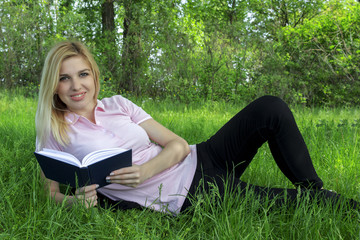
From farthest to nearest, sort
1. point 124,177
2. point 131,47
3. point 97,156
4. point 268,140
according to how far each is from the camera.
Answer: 1. point 131,47
2. point 268,140
3. point 124,177
4. point 97,156

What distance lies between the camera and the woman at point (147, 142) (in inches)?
92.5

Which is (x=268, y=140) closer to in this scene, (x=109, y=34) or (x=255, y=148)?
(x=255, y=148)

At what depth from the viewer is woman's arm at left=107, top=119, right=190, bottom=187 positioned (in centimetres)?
210

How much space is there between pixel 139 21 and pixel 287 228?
7071 mm

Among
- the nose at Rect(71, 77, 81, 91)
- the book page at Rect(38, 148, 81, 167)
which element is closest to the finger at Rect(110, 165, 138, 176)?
the book page at Rect(38, 148, 81, 167)

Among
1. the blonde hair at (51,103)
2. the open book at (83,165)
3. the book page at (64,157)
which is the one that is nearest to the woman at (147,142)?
the blonde hair at (51,103)

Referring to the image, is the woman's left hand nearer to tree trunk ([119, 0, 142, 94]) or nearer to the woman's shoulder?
the woman's shoulder

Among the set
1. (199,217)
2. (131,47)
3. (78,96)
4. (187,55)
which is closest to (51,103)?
(78,96)

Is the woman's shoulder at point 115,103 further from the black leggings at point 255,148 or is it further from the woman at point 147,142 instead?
the black leggings at point 255,148

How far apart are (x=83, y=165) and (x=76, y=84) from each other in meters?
0.73

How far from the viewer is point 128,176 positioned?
6.95 feet

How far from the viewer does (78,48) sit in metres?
2.49

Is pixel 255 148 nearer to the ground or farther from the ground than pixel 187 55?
nearer to the ground

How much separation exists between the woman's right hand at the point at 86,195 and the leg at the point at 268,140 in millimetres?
867
